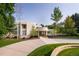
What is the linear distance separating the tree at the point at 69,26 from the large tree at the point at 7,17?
2.07ft

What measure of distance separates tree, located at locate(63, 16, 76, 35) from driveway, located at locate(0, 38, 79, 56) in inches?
4.0

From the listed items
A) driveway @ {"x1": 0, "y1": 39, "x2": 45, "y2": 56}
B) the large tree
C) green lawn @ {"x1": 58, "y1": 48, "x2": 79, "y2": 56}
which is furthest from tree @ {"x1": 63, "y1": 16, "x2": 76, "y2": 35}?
the large tree

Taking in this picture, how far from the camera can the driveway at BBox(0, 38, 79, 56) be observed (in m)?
3.11

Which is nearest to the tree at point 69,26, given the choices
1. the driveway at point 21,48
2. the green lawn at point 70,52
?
the green lawn at point 70,52

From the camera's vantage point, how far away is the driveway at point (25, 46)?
3107 millimetres

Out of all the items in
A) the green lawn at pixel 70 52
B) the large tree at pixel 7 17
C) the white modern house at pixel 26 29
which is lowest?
the green lawn at pixel 70 52

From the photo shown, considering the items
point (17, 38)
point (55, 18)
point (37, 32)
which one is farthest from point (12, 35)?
point (55, 18)

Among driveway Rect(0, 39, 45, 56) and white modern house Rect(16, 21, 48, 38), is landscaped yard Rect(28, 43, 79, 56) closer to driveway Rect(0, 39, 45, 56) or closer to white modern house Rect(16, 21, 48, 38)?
driveway Rect(0, 39, 45, 56)

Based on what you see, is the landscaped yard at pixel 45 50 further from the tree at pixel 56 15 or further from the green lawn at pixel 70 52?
the tree at pixel 56 15

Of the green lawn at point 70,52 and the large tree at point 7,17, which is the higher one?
the large tree at point 7,17

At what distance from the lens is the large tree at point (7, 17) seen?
3133mm

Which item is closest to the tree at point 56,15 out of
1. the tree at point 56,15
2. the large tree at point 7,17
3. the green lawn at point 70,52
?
the tree at point 56,15

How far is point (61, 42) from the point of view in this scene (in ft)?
10.4

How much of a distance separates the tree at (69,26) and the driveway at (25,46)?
10 centimetres
